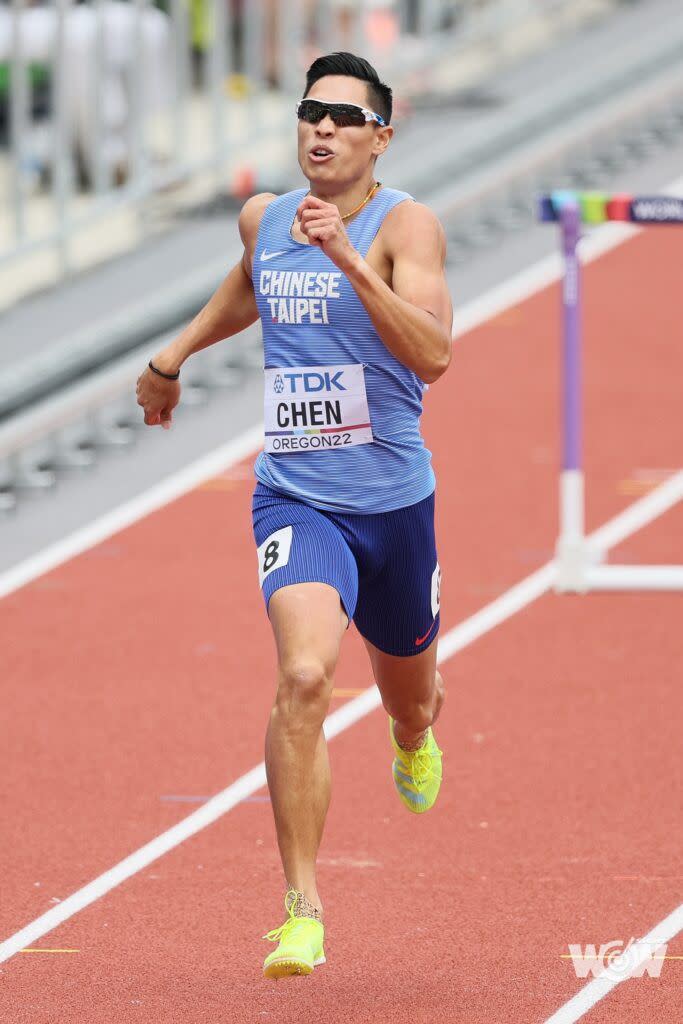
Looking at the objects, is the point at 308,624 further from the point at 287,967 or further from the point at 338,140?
the point at 338,140

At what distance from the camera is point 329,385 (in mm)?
5242

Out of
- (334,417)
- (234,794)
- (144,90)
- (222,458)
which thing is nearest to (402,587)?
(334,417)

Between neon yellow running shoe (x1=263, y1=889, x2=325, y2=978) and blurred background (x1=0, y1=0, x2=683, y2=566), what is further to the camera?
blurred background (x1=0, y1=0, x2=683, y2=566)

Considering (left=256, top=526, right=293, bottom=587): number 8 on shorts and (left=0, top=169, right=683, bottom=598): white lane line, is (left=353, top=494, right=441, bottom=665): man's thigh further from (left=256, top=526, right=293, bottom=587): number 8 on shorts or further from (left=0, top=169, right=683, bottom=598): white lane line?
(left=0, top=169, right=683, bottom=598): white lane line

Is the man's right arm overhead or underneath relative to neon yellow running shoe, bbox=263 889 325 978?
overhead

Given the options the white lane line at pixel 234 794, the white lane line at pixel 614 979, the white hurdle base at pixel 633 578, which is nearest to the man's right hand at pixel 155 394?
the white lane line at pixel 234 794

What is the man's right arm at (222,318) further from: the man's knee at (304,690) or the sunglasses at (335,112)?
the man's knee at (304,690)

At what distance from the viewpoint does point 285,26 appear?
1517cm

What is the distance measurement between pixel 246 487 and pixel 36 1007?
19.7 ft

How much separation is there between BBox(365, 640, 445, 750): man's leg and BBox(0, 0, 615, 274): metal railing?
758cm

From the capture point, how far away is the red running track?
209 inches

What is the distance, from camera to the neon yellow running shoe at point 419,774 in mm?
5934

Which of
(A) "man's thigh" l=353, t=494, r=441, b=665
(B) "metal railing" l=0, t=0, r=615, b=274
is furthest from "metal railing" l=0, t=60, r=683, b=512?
(A) "man's thigh" l=353, t=494, r=441, b=665

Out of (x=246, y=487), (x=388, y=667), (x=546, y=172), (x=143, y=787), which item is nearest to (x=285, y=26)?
(x=546, y=172)
